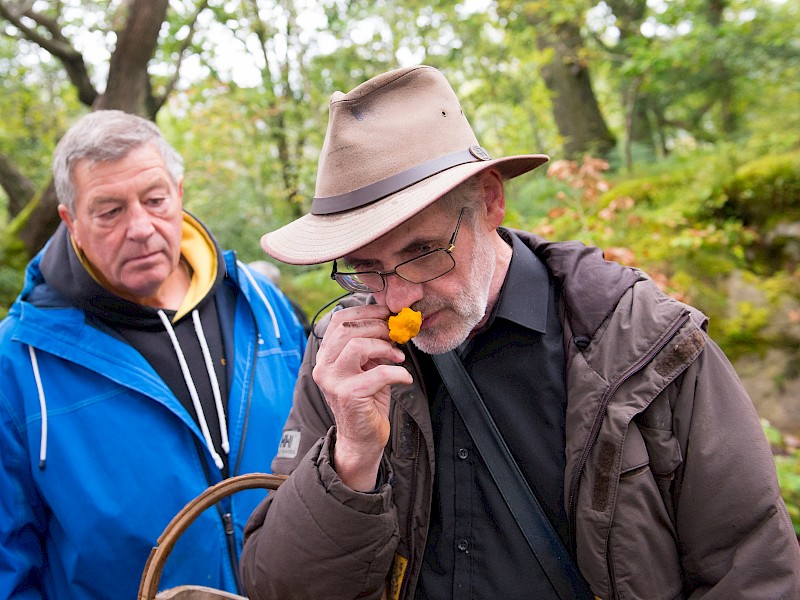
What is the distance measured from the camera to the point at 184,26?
9508 mm

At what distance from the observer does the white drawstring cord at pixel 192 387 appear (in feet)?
7.99

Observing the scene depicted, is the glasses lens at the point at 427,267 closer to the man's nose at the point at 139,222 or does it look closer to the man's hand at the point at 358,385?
the man's hand at the point at 358,385

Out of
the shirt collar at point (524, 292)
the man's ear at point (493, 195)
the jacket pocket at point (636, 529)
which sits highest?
the man's ear at point (493, 195)

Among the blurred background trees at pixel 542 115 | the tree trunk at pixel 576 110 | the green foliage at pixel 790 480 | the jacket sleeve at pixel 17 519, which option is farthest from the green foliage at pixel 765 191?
the jacket sleeve at pixel 17 519

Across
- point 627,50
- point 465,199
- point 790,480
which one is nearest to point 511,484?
point 465,199

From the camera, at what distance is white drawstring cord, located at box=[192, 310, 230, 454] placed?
2506 millimetres

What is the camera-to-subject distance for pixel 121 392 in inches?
92.8

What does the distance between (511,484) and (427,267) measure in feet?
2.32

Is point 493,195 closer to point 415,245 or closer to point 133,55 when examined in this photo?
point 415,245

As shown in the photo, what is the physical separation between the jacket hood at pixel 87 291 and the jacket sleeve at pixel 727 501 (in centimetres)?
212

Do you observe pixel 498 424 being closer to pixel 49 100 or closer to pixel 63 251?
pixel 63 251

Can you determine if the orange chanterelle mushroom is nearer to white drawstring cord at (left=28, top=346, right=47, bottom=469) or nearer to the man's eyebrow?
the man's eyebrow

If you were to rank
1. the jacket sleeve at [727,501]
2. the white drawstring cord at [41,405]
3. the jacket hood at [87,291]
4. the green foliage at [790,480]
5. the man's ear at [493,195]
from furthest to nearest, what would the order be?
1. the green foliage at [790,480]
2. the jacket hood at [87,291]
3. the white drawstring cord at [41,405]
4. the man's ear at [493,195]
5. the jacket sleeve at [727,501]

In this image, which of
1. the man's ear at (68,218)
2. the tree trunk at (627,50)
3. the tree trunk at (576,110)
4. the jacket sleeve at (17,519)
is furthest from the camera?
the tree trunk at (576,110)
